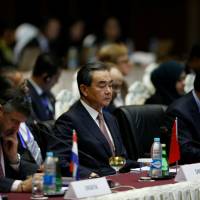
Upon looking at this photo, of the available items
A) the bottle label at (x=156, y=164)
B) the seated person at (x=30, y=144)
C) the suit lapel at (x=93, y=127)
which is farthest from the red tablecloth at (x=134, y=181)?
the seated person at (x=30, y=144)

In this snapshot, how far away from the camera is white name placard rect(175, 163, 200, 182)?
5.95 m

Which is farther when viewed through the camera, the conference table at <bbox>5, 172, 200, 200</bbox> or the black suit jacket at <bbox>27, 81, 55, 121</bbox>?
the black suit jacket at <bbox>27, 81, 55, 121</bbox>

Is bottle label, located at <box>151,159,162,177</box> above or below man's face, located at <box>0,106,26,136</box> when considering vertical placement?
below

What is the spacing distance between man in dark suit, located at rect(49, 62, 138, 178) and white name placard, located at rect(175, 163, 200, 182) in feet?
2.27

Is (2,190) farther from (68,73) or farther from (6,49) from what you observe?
(6,49)

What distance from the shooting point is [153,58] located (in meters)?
15.0

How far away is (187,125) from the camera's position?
290 inches

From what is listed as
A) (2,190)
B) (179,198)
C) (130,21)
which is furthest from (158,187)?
(130,21)

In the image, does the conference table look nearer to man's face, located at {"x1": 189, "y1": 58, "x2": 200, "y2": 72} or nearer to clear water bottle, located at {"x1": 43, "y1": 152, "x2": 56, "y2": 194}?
clear water bottle, located at {"x1": 43, "y1": 152, "x2": 56, "y2": 194}

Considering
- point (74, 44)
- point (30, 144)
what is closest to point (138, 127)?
point (30, 144)

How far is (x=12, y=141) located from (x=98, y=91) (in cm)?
119

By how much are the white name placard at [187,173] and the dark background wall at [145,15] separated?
469 inches

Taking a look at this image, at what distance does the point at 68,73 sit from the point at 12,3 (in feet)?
18.7

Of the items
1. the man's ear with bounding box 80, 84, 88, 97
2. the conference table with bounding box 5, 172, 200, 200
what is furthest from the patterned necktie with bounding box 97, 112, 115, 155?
the conference table with bounding box 5, 172, 200, 200
